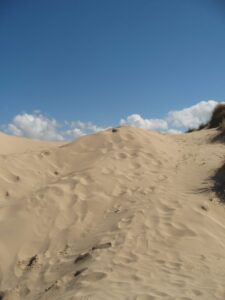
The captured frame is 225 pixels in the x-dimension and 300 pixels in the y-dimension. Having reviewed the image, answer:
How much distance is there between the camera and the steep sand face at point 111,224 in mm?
4703

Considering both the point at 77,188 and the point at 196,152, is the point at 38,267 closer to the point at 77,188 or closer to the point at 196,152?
the point at 77,188

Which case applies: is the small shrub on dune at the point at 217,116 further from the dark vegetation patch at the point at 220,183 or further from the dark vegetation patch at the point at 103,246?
the dark vegetation patch at the point at 103,246

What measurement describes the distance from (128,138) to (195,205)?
3979 millimetres

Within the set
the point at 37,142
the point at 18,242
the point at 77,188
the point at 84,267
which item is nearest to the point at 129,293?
the point at 84,267

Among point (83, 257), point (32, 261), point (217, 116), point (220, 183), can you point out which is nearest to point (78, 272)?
point (83, 257)

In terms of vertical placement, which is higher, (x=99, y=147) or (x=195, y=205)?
(x=99, y=147)

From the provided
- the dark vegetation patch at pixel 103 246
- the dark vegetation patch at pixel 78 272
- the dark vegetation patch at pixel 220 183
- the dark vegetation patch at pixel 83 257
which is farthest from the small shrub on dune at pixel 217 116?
the dark vegetation patch at pixel 78 272

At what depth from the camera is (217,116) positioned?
14.1 meters

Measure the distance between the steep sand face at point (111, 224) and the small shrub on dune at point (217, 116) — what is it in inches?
155

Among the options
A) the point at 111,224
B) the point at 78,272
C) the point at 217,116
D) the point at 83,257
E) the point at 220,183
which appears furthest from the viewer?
the point at 217,116

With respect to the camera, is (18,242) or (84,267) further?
(18,242)

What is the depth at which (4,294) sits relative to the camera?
4977 mm

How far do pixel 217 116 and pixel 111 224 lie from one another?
29.3ft

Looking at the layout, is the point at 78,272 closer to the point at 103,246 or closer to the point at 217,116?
the point at 103,246
